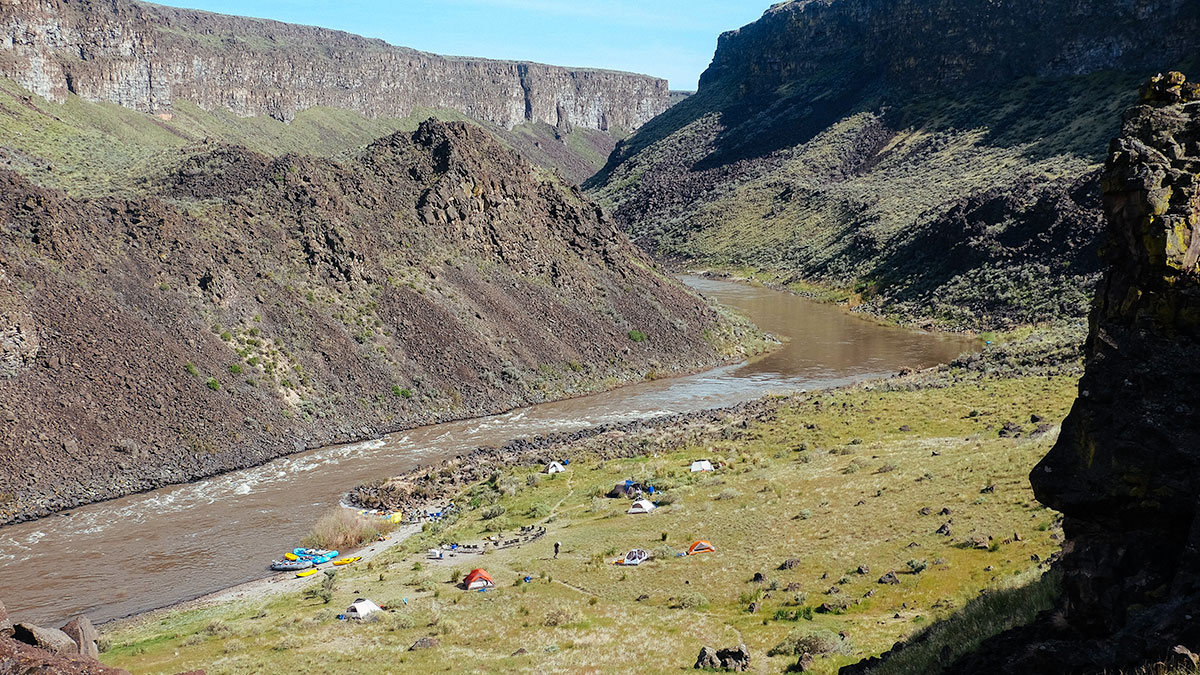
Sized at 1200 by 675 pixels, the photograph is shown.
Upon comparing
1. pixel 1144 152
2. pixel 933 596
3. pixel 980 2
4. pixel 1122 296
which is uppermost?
pixel 980 2

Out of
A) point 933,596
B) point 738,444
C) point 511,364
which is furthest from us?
point 511,364

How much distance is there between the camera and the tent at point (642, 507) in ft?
127

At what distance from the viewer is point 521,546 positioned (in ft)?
119

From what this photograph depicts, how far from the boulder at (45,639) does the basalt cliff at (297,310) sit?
20334mm

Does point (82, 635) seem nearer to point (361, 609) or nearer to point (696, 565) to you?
point (361, 609)

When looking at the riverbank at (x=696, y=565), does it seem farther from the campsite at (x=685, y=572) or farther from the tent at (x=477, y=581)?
the tent at (x=477, y=581)

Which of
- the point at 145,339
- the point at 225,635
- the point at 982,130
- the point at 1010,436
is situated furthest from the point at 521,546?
the point at 982,130

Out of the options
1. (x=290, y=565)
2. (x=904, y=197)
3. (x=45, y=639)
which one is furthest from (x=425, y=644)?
(x=904, y=197)

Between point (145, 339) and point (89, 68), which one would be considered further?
point (89, 68)

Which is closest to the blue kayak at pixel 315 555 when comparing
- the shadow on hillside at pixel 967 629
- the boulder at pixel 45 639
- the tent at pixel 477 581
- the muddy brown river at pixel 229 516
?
the muddy brown river at pixel 229 516

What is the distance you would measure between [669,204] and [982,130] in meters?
55.3

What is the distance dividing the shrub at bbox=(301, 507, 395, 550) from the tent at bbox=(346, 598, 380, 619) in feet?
30.7

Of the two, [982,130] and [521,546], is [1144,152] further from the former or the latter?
[982,130]

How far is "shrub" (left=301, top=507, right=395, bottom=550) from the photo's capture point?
38.5 m
